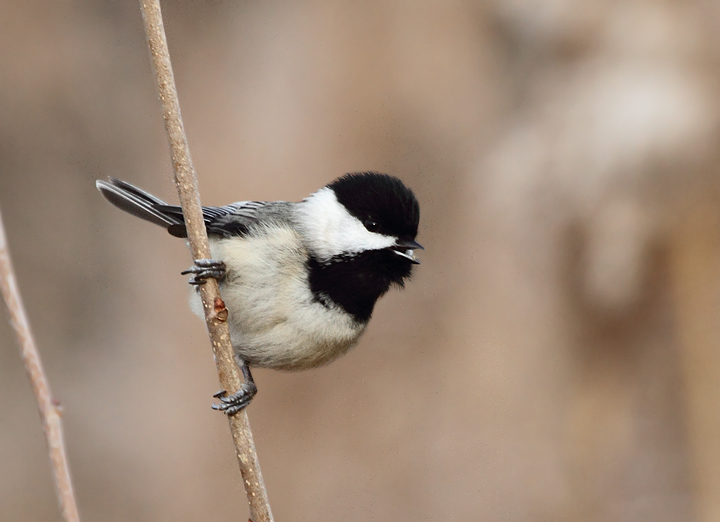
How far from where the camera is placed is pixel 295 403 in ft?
13.3

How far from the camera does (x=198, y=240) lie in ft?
6.23

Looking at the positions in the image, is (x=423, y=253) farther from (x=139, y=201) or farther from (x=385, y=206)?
(x=139, y=201)

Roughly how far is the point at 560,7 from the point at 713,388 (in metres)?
2.62

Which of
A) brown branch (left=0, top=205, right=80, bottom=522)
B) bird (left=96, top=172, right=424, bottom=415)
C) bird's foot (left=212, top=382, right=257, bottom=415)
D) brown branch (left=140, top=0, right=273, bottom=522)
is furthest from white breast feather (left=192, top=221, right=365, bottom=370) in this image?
brown branch (left=0, top=205, right=80, bottom=522)

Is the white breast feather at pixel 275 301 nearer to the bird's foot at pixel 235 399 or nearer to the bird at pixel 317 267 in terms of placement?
the bird at pixel 317 267

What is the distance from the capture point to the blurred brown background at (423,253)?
3922mm

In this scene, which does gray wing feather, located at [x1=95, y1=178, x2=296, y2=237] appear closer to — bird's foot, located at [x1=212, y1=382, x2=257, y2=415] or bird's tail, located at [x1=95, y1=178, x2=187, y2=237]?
bird's tail, located at [x1=95, y1=178, x2=187, y2=237]

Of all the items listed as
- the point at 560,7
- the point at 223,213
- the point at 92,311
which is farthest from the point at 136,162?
the point at 560,7

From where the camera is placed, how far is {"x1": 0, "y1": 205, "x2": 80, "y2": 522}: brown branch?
90 centimetres

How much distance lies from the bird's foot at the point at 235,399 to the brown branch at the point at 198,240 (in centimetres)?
10

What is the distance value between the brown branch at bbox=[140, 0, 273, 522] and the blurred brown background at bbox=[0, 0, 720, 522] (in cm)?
218

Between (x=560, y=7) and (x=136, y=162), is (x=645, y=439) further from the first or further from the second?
(x=136, y=162)

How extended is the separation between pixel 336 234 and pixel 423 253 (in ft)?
6.32

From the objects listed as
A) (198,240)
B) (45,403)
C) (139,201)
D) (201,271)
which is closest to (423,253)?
(139,201)
